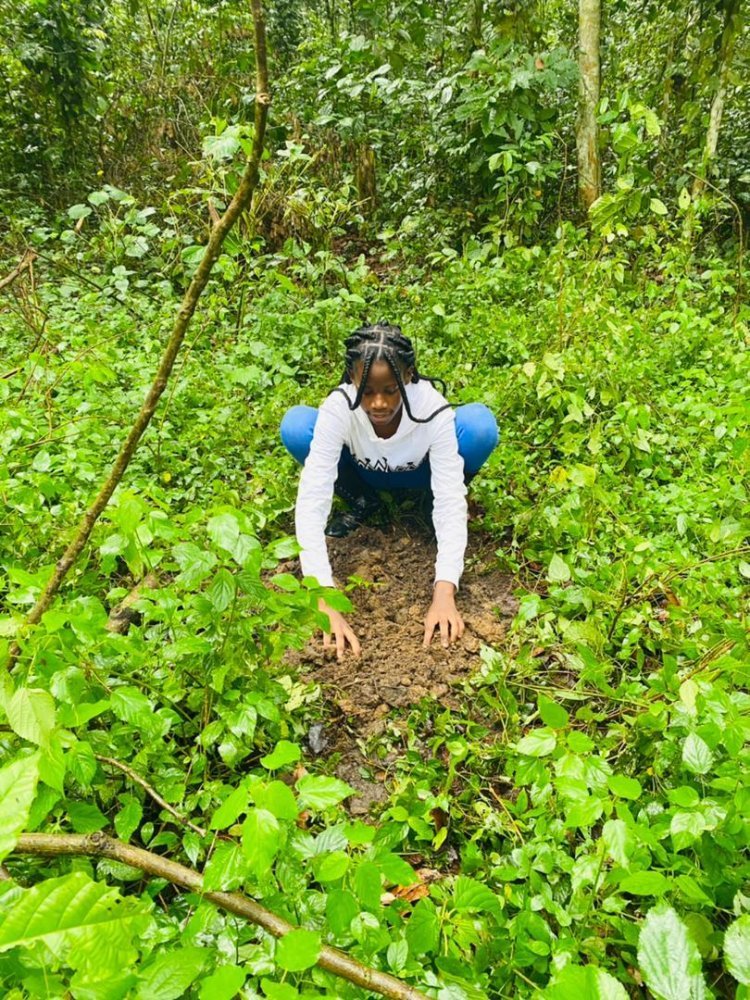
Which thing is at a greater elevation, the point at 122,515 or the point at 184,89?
the point at 184,89

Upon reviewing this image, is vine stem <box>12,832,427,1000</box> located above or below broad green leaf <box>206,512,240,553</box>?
below

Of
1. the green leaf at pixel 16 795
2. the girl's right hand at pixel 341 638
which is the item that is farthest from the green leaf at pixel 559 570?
the green leaf at pixel 16 795

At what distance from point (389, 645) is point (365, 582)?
436 millimetres

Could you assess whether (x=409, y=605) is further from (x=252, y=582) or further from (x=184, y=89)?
(x=184, y=89)

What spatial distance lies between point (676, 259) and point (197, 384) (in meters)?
3.08

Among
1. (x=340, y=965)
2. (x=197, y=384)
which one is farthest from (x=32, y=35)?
(x=340, y=965)

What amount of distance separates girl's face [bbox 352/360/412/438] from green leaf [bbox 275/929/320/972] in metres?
1.66

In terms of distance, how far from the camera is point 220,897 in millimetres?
1056

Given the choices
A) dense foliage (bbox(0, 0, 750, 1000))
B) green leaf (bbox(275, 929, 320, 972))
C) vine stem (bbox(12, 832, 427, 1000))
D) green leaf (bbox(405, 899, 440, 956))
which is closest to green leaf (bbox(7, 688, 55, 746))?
dense foliage (bbox(0, 0, 750, 1000))

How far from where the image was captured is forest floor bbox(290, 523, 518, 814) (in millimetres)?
1922

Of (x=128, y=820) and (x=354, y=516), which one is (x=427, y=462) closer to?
(x=354, y=516)

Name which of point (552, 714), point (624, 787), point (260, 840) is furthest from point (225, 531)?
point (624, 787)

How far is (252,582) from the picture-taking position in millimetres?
1337

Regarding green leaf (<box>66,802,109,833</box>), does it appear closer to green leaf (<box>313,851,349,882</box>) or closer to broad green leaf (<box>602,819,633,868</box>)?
green leaf (<box>313,851,349,882</box>)
